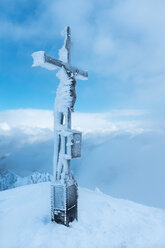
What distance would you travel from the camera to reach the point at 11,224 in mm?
6398

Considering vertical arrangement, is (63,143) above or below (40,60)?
below

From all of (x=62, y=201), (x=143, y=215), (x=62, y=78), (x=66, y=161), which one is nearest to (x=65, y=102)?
(x=62, y=78)

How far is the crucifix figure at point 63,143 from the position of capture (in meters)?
6.59

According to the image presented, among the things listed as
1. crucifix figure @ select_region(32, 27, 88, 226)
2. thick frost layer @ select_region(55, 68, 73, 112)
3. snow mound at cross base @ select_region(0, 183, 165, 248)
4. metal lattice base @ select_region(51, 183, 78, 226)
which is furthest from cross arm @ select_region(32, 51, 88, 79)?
snow mound at cross base @ select_region(0, 183, 165, 248)

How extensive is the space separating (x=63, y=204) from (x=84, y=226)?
1221mm

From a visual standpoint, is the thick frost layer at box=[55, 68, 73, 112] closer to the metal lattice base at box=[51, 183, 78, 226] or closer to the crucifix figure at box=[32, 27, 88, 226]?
the crucifix figure at box=[32, 27, 88, 226]

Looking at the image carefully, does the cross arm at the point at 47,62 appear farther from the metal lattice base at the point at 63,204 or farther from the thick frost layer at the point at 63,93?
the metal lattice base at the point at 63,204

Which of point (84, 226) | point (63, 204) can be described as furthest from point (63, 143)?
point (84, 226)

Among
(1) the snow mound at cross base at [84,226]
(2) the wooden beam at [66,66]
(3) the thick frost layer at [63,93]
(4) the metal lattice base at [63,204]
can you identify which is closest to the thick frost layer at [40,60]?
(2) the wooden beam at [66,66]

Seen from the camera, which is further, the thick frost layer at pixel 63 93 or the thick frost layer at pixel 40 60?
the thick frost layer at pixel 63 93

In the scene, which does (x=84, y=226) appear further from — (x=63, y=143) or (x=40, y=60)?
(x=40, y=60)

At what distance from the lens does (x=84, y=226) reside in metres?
6.62

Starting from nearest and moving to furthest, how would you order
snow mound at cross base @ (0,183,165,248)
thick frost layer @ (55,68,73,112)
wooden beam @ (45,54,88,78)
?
snow mound at cross base @ (0,183,165,248), wooden beam @ (45,54,88,78), thick frost layer @ (55,68,73,112)

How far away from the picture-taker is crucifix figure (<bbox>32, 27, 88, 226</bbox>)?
21.6 ft
